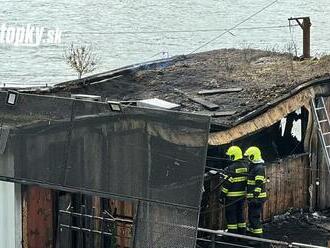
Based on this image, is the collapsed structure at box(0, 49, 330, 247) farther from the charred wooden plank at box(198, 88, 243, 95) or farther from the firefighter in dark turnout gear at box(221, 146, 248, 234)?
the firefighter in dark turnout gear at box(221, 146, 248, 234)

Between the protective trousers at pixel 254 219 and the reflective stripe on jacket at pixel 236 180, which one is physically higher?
the reflective stripe on jacket at pixel 236 180

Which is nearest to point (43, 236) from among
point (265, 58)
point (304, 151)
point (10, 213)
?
point (10, 213)

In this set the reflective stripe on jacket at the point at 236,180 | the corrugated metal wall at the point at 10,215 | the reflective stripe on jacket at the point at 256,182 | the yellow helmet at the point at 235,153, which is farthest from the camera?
the yellow helmet at the point at 235,153

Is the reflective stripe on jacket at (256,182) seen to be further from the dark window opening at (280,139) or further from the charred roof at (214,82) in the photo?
the dark window opening at (280,139)

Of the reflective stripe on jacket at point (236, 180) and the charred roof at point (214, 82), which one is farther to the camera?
the charred roof at point (214, 82)

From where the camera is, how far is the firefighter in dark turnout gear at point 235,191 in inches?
396

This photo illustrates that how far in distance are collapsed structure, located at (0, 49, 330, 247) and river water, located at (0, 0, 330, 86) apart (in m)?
18.5

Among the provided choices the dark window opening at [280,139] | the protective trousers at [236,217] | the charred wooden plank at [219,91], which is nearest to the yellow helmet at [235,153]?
the protective trousers at [236,217]

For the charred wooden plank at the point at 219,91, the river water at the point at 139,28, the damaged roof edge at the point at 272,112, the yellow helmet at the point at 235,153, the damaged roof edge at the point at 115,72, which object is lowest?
the yellow helmet at the point at 235,153

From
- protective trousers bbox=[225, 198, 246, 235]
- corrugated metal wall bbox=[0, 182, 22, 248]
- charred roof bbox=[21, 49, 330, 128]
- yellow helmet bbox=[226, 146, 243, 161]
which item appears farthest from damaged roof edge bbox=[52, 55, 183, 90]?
corrugated metal wall bbox=[0, 182, 22, 248]

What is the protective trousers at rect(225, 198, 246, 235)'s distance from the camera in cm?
1023

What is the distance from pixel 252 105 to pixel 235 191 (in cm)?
174

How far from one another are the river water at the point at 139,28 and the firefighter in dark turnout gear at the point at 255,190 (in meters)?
22.7

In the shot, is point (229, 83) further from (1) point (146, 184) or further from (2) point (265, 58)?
Result: (1) point (146, 184)
